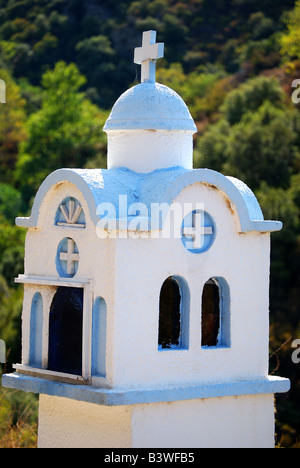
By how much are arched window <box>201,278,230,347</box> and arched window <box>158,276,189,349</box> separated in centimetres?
30

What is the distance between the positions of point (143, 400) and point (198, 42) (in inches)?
2805

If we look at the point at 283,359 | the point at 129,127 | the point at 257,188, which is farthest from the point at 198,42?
the point at 129,127

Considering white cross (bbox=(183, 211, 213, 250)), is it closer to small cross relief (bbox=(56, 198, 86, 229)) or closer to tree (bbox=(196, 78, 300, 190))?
small cross relief (bbox=(56, 198, 86, 229))

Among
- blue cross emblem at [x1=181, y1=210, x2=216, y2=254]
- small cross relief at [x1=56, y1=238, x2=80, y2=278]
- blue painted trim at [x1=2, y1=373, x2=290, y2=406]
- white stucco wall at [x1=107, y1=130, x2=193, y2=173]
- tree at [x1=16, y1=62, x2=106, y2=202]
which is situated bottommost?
blue painted trim at [x1=2, y1=373, x2=290, y2=406]

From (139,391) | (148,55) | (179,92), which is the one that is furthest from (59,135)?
(139,391)

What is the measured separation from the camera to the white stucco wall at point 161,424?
1025 cm

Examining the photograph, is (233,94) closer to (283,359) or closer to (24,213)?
(24,213)

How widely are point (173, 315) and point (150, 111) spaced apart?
6.41ft

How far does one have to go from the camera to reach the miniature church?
10.2 m

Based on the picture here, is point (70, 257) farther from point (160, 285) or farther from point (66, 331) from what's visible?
point (160, 285)

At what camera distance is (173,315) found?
10.7m

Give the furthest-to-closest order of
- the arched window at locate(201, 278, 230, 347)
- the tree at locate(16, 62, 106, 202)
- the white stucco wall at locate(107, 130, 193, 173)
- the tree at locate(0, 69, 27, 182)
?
the tree at locate(0, 69, 27, 182) < the tree at locate(16, 62, 106, 202) < the white stucco wall at locate(107, 130, 193, 173) < the arched window at locate(201, 278, 230, 347)

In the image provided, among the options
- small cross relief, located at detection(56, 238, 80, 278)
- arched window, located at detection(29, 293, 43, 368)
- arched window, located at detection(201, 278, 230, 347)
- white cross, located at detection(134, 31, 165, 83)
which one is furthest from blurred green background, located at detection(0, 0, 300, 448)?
white cross, located at detection(134, 31, 165, 83)

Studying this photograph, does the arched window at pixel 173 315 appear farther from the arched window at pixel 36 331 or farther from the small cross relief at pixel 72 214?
the arched window at pixel 36 331
